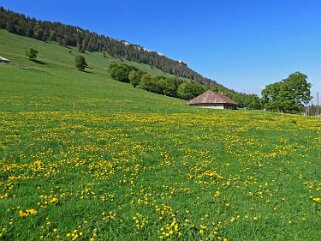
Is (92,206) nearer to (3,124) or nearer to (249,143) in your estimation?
(249,143)

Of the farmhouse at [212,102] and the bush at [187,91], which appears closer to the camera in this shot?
the farmhouse at [212,102]

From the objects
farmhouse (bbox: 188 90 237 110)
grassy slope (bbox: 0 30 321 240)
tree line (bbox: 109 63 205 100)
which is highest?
tree line (bbox: 109 63 205 100)

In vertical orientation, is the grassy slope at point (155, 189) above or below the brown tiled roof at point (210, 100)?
below

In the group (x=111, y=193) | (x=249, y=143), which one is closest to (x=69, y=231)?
(x=111, y=193)

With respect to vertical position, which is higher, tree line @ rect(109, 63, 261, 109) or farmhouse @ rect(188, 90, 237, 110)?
tree line @ rect(109, 63, 261, 109)

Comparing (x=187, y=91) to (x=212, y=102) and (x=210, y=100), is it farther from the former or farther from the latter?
(x=212, y=102)

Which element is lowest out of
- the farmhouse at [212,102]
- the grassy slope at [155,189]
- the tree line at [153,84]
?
the grassy slope at [155,189]

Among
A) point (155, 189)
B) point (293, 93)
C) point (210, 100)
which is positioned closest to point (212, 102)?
point (210, 100)

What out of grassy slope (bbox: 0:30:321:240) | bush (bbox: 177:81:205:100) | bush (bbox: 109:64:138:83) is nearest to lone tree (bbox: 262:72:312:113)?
bush (bbox: 177:81:205:100)

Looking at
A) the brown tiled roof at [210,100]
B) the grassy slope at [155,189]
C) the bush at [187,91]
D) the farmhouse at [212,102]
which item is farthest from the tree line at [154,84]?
the grassy slope at [155,189]

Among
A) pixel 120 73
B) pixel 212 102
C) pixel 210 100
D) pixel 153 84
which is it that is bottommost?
pixel 212 102

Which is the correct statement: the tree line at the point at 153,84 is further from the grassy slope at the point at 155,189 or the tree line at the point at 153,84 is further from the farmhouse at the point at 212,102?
the grassy slope at the point at 155,189

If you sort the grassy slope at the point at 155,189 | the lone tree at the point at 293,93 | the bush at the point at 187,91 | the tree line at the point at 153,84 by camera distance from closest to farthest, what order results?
1. the grassy slope at the point at 155,189
2. the lone tree at the point at 293,93
3. the tree line at the point at 153,84
4. the bush at the point at 187,91

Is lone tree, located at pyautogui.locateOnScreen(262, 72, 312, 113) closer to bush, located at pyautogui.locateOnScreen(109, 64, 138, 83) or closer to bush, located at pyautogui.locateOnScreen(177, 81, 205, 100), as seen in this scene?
bush, located at pyautogui.locateOnScreen(177, 81, 205, 100)
